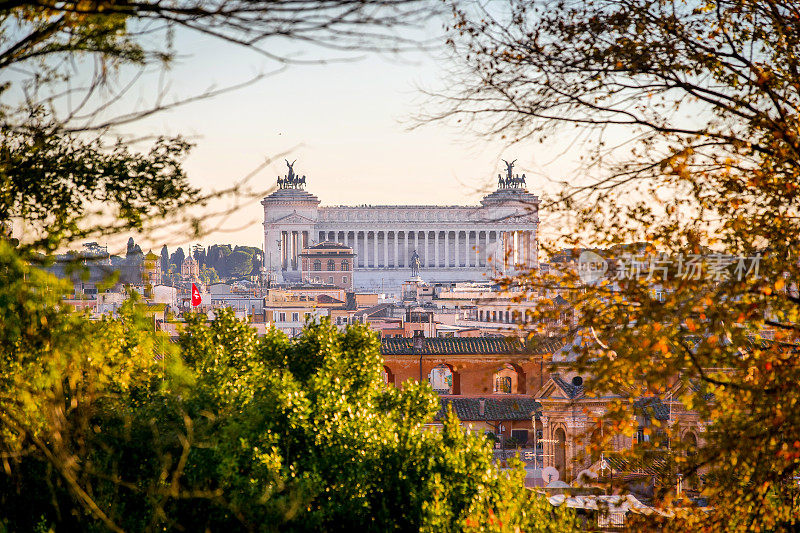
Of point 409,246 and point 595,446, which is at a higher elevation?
point 409,246

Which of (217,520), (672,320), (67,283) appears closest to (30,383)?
(67,283)

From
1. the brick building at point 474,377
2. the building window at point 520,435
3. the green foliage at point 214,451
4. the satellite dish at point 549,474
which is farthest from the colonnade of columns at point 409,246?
the green foliage at point 214,451

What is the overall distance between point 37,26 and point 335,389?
6.62 metres

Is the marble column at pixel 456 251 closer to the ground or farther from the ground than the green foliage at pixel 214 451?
farther from the ground

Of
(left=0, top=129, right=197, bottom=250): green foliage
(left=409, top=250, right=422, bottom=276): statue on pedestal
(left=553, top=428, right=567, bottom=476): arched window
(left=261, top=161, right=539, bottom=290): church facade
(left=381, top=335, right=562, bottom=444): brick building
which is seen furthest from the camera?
(left=261, top=161, right=539, bottom=290): church facade

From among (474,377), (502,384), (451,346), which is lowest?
(502,384)

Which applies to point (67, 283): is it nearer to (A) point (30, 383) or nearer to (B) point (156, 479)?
(A) point (30, 383)

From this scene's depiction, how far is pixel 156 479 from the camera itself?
733 cm

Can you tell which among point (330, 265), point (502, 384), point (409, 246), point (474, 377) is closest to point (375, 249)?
point (409, 246)

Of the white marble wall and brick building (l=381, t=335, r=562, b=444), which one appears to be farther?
the white marble wall

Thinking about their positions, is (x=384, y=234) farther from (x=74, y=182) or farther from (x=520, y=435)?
(x=74, y=182)

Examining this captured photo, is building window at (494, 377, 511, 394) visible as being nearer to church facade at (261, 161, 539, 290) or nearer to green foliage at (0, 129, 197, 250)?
green foliage at (0, 129, 197, 250)

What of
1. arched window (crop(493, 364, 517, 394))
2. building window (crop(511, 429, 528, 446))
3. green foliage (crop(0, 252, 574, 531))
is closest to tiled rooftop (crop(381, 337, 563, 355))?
arched window (crop(493, 364, 517, 394))

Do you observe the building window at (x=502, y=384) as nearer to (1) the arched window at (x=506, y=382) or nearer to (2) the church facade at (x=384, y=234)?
(1) the arched window at (x=506, y=382)
